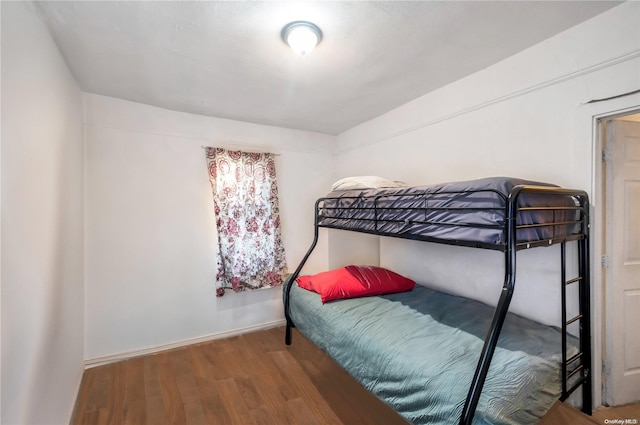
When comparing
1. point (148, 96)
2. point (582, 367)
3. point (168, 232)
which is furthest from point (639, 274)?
point (148, 96)

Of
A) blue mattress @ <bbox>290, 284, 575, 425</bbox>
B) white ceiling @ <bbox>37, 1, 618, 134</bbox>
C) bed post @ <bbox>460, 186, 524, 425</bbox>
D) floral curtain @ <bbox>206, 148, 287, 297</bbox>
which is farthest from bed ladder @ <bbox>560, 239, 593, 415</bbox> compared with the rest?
floral curtain @ <bbox>206, 148, 287, 297</bbox>

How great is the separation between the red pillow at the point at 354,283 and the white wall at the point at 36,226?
5.48 ft

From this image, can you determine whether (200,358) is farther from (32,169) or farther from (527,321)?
(527,321)

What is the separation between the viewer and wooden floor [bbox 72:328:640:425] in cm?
183

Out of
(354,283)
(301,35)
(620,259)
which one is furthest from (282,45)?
(620,259)

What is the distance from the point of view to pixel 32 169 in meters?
1.31

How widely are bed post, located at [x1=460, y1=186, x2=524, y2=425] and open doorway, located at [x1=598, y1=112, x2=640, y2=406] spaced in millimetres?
987

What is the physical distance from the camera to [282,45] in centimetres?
174

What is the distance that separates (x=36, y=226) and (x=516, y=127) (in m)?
2.92

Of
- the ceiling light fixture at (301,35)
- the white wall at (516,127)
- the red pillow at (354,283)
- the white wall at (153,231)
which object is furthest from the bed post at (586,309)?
the white wall at (153,231)

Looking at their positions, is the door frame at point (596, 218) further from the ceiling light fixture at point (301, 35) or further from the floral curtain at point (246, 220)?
the floral curtain at point (246, 220)

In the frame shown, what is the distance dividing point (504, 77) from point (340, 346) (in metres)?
2.22

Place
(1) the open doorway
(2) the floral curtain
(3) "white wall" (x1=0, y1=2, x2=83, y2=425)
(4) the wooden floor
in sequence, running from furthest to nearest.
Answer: (2) the floral curtain → (4) the wooden floor → (1) the open doorway → (3) "white wall" (x1=0, y1=2, x2=83, y2=425)

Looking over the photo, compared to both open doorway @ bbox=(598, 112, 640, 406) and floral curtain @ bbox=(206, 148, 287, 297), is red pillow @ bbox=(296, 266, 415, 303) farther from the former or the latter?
open doorway @ bbox=(598, 112, 640, 406)
